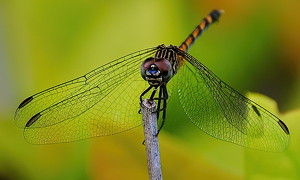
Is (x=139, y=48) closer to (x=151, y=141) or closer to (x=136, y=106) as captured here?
(x=136, y=106)

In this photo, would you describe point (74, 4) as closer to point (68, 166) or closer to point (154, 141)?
point (68, 166)

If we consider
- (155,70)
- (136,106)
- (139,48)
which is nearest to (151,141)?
(155,70)

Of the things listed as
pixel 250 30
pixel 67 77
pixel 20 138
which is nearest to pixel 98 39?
pixel 67 77

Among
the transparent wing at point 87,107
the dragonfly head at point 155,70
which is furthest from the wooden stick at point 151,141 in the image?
the transparent wing at point 87,107

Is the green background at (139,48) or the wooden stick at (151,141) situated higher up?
the green background at (139,48)

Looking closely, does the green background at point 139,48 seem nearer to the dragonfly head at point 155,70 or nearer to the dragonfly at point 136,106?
the dragonfly at point 136,106
